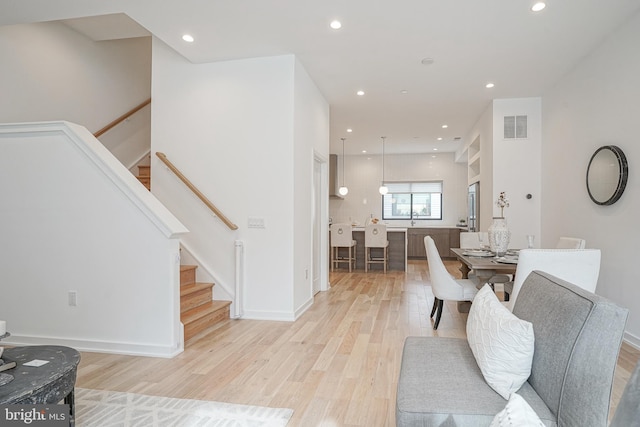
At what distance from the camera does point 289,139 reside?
13.8 ft

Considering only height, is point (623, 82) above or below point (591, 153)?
above

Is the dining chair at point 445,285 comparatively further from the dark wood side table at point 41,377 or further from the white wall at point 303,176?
the dark wood side table at point 41,377

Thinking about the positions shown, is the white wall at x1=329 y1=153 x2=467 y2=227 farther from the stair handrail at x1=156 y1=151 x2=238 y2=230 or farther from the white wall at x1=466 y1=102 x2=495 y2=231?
the stair handrail at x1=156 y1=151 x2=238 y2=230

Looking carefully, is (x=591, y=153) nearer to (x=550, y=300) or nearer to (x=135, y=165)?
(x=550, y=300)

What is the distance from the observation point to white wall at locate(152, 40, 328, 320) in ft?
13.8

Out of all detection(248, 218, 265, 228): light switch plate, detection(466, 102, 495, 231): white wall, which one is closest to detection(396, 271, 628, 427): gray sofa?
detection(248, 218, 265, 228): light switch plate

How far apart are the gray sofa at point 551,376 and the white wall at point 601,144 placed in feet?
8.31

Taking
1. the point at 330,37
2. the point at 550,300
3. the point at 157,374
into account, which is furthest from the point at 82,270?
the point at 550,300

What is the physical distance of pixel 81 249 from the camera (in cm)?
328

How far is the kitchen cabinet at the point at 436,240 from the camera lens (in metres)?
9.81

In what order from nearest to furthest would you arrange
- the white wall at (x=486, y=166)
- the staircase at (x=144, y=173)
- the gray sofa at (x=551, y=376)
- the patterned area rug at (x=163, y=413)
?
the gray sofa at (x=551, y=376) < the patterned area rug at (x=163, y=413) < the staircase at (x=144, y=173) < the white wall at (x=486, y=166)

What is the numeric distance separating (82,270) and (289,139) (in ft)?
7.75

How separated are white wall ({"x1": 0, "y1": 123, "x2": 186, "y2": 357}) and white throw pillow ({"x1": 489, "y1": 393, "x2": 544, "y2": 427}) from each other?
9.15 ft

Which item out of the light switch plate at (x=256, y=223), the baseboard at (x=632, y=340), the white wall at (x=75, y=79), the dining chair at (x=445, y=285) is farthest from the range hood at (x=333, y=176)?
the baseboard at (x=632, y=340)
